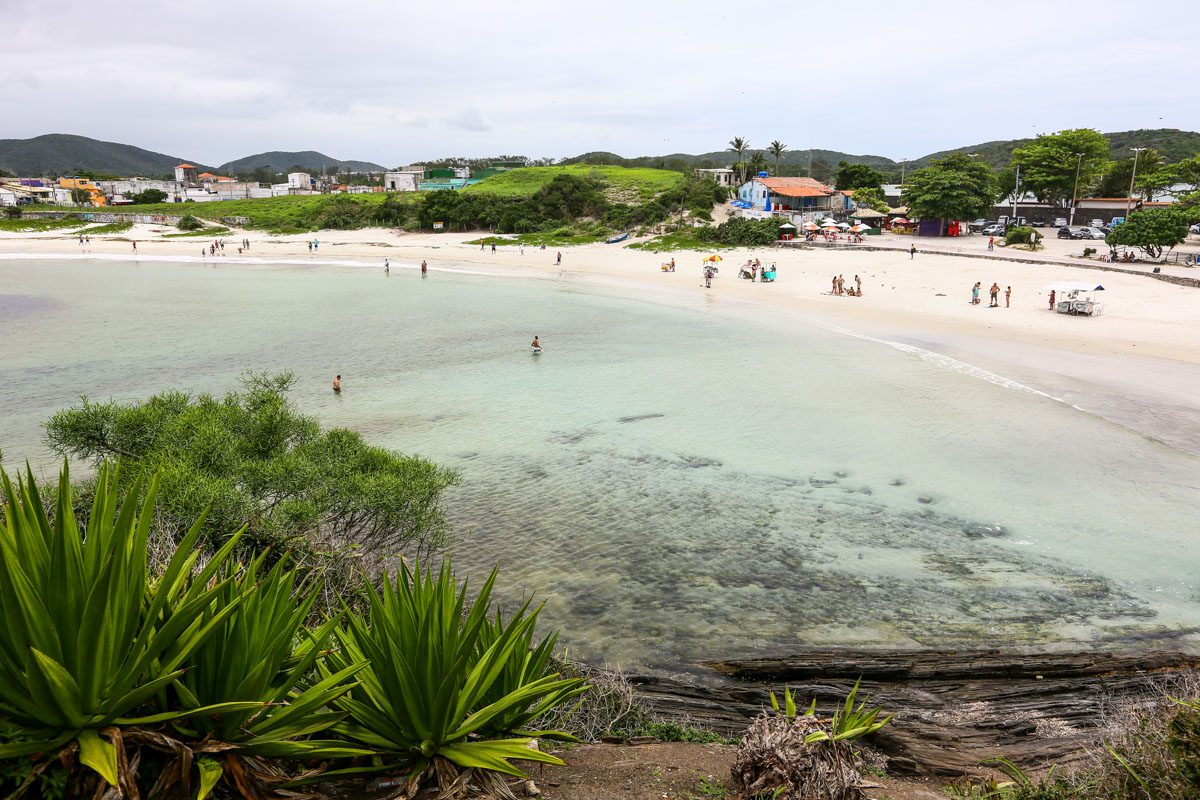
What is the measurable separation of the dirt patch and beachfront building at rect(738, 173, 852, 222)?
72.1 metres

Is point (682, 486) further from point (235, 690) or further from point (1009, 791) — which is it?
point (235, 690)

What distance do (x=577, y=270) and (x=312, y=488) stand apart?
46.6 m

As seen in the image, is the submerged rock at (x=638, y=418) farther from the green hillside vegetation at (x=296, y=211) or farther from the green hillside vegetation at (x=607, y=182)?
the green hillside vegetation at (x=296, y=211)

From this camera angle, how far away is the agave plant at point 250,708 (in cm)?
361

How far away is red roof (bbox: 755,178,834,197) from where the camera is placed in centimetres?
7662

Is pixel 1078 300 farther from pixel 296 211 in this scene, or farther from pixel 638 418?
pixel 296 211

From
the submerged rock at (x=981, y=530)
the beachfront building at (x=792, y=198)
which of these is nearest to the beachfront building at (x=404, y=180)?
the beachfront building at (x=792, y=198)

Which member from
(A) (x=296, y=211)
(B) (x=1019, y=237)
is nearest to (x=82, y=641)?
(B) (x=1019, y=237)

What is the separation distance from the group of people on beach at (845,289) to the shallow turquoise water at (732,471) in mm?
8181

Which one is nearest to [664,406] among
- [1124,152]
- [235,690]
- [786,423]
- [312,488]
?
[786,423]

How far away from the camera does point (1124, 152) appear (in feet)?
468

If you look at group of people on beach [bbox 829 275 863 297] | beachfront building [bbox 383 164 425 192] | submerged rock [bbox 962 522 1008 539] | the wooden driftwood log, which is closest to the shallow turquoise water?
submerged rock [bbox 962 522 1008 539]

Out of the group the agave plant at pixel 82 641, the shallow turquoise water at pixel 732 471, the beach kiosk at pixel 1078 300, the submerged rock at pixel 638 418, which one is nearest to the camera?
the agave plant at pixel 82 641

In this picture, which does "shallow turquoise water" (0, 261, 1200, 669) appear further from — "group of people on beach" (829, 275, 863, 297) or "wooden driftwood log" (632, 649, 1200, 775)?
"group of people on beach" (829, 275, 863, 297)
